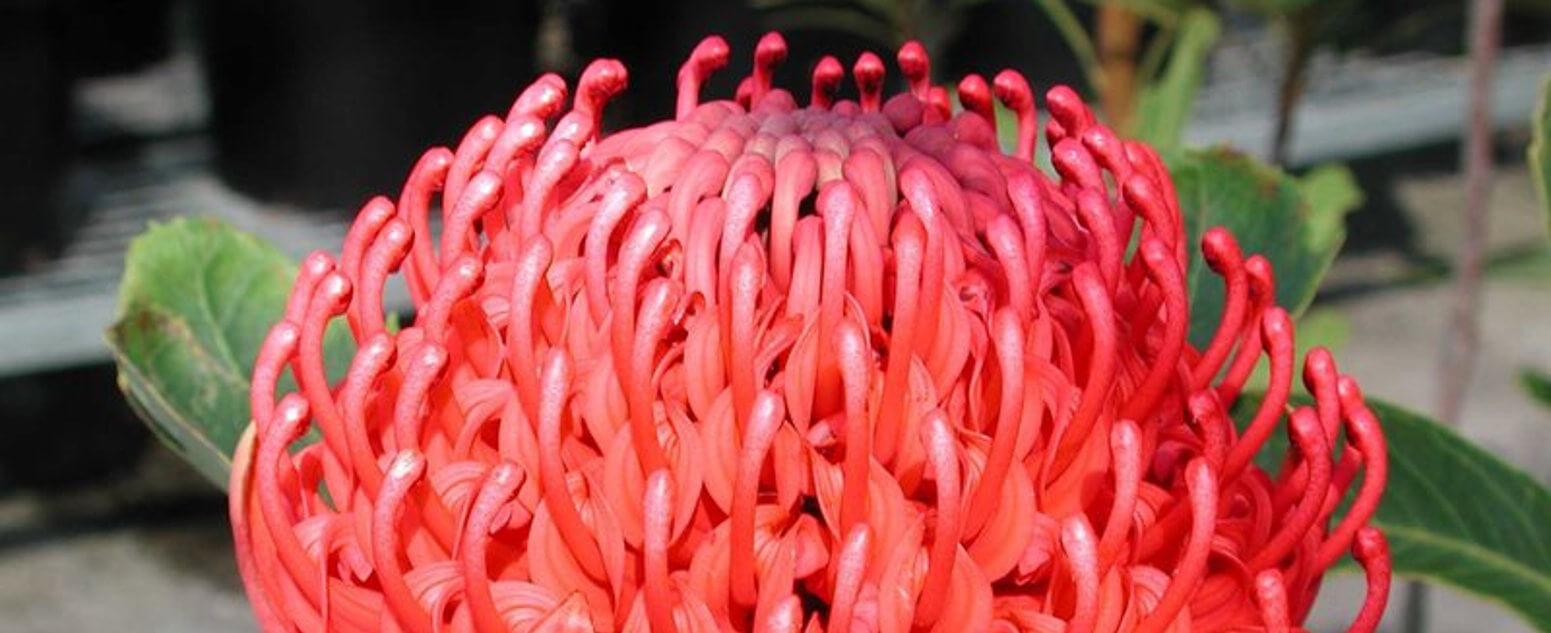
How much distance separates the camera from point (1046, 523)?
628 millimetres

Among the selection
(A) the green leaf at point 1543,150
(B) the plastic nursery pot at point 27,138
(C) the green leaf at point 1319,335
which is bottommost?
(B) the plastic nursery pot at point 27,138

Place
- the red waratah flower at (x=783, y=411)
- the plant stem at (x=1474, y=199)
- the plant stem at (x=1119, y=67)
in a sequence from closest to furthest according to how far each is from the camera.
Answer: the red waratah flower at (x=783, y=411)
the plant stem at (x=1474, y=199)
the plant stem at (x=1119, y=67)

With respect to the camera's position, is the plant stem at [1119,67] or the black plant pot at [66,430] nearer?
the plant stem at [1119,67]

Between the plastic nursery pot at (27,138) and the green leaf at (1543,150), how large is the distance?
239cm

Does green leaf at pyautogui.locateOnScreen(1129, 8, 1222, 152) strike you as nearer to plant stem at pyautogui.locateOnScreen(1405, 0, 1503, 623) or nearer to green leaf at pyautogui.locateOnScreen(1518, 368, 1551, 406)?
plant stem at pyautogui.locateOnScreen(1405, 0, 1503, 623)

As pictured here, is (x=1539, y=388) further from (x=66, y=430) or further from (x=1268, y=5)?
(x=66, y=430)

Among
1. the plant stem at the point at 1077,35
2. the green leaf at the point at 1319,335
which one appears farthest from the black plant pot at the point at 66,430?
the green leaf at the point at 1319,335

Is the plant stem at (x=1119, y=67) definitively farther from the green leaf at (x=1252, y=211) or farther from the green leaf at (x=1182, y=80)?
the green leaf at (x=1252, y=211)

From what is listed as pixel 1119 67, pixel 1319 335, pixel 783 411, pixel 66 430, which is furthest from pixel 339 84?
pixel 783 411

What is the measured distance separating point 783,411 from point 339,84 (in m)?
2.38

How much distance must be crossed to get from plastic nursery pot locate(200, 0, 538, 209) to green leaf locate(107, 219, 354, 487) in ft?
6.38

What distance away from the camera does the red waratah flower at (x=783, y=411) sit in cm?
60

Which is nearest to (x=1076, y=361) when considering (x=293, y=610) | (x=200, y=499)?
(x=293, y=610)

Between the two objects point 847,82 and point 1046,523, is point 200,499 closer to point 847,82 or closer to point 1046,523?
point 847,82
